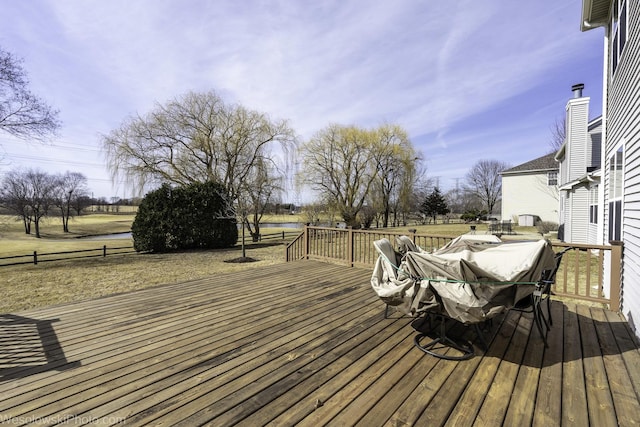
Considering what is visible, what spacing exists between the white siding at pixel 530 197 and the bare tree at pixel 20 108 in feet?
97.4

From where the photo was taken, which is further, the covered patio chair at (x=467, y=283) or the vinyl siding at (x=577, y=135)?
the vinyl siding at (x=577, y=135)

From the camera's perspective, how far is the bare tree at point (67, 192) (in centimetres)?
3203

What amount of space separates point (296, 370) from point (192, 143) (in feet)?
49.8

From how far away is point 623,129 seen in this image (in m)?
3.68

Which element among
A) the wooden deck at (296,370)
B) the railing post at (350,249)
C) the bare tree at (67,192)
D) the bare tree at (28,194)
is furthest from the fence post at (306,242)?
the bare tree at (67,192)

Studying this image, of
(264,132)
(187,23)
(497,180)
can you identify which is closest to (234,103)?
(264,132)

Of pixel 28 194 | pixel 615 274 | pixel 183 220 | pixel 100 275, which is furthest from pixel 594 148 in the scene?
pixel 28 194

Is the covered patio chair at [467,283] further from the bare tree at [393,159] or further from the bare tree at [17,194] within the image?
the bare tree at [17,194]

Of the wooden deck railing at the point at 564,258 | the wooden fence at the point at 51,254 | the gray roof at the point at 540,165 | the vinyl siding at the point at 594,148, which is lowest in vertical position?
the wooden fence at the point at 51,254

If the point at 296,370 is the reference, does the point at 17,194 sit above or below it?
above

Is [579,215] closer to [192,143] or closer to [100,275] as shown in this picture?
[100,275]

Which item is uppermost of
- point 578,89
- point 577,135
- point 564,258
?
point 578,89

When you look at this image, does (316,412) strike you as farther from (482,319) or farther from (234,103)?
(234,103)

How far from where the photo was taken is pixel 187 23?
23.0 feet
